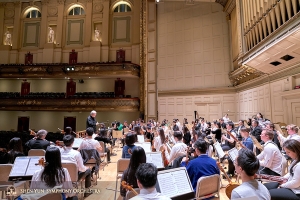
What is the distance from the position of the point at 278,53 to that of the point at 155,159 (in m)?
5.72

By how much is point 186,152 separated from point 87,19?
15904 mm

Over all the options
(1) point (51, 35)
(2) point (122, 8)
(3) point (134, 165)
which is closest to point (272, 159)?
(3) point (134, 165)

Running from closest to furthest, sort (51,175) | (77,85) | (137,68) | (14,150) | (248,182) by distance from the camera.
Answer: (248,182)
(51,175)
(14,150)
(137,68)
(77,85)

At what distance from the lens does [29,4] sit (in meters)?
17.7

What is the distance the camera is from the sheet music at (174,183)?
2178 mm

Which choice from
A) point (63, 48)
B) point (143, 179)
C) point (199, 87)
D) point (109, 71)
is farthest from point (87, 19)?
point (143, 179)

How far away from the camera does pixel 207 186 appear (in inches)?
99.9

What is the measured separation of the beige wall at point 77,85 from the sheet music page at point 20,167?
13.2 metres

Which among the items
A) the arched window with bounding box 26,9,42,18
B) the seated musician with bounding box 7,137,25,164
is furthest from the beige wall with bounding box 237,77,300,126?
the arched window with bounding box 26,9,42,18

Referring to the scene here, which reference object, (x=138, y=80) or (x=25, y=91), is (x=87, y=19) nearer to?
(x=138, y=80)

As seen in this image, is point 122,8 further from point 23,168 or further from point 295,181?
point 295,181

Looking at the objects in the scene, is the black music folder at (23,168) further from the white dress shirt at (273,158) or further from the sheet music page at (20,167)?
the white dress shirt at (273,158)

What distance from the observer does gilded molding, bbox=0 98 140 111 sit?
14.2 metres

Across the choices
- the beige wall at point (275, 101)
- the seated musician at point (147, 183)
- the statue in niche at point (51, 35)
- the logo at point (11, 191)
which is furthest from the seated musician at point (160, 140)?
the statue in niche at point (51, 35)
